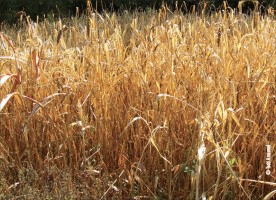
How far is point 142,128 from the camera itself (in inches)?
75.5

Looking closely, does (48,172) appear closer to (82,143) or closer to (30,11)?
(82,143)

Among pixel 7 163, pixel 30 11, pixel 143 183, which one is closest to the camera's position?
pixel 143 183

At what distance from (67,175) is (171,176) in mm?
369

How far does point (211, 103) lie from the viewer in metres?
1.77

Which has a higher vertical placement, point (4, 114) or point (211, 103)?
point (211, 103)

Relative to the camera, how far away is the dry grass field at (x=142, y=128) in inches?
65.8

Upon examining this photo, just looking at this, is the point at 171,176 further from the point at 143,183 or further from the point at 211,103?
the point at 211,103

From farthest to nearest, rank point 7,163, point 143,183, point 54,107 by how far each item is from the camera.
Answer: point 54,107 < point 7,163 < point 143,183

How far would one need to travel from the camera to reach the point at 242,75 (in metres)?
2.10

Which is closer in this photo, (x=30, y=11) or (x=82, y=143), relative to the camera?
(x=82, y=143)

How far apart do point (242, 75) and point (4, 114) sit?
105 cm

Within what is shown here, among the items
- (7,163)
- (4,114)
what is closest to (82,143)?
(7,163)

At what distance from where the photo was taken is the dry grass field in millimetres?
1671

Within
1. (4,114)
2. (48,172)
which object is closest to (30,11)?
(4,114)
